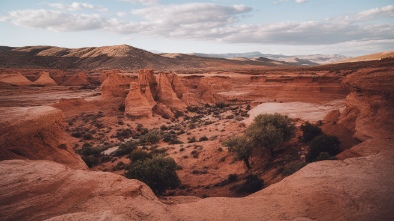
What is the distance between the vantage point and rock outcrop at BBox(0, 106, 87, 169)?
9.08 m

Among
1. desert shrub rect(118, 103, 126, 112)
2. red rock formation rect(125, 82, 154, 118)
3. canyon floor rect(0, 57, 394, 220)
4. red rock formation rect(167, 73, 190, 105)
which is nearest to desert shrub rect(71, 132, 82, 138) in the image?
canyon floor rect(0, 57, 394, 220)

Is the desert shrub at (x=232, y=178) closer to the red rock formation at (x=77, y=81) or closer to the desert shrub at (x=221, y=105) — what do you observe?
the desert shrub at (x=221, y=105)

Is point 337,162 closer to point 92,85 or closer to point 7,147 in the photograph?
point 7,147

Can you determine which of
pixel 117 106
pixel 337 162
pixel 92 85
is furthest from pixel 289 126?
pixel 92 85

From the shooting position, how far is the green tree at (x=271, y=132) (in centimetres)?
1579

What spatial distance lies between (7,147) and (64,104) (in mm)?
21987

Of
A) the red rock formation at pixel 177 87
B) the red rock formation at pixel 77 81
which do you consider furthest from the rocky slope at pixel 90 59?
the red rock formation at pixel 177 87

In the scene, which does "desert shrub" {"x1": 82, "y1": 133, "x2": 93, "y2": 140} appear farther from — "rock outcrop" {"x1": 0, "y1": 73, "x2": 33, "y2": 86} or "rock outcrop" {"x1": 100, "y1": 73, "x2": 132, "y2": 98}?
"rock outcrop" {"x1": 0, "y1": 73, "x2": 33, "y2": 86}

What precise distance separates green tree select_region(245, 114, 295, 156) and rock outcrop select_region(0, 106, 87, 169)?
10349 millimetres

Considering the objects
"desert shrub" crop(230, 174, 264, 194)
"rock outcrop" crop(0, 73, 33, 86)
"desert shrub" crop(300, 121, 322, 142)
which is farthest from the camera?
"rock outcrop" crop(0, 73, 33, 86)

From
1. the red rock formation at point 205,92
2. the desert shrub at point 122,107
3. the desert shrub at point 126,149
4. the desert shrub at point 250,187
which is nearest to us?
the desert shrub at point 250,187

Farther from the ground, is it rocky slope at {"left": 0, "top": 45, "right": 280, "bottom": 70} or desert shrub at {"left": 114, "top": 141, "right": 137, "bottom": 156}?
rocky slope at {"left": 0, "top": 45, "right": 280, "bottom": 70}

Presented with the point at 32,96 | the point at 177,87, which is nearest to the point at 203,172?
the point at 177,87

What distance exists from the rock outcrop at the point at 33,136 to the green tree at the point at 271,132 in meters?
10.3
